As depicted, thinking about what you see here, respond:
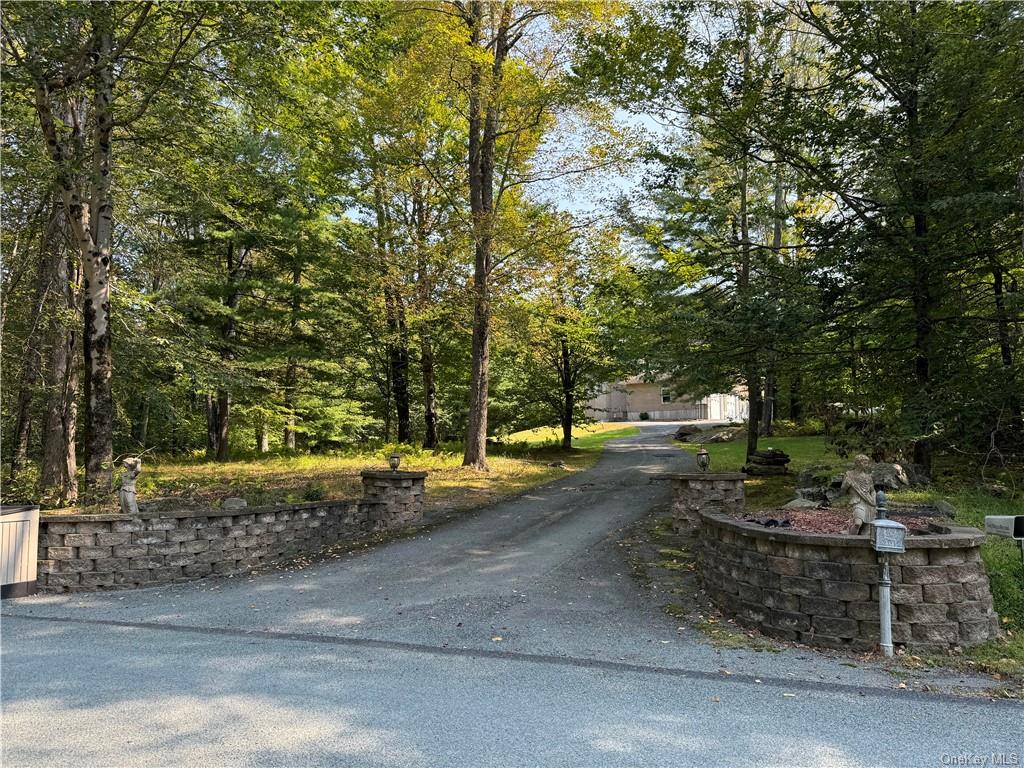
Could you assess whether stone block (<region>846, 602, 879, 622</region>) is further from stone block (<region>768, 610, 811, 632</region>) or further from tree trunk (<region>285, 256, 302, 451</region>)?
tree trunk (<region>285, 256, 302, 451</region>)

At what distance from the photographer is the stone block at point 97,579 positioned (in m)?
6.81

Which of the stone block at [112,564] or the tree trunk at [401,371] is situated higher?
the tree trunk at [401,371]

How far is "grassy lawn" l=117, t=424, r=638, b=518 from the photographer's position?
387 inches

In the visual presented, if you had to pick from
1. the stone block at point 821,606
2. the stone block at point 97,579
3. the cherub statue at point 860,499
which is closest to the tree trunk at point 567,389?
the stone block at point 97,579

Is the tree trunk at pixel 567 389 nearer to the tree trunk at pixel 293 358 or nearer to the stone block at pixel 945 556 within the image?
the tree trunk at pixel 293 358

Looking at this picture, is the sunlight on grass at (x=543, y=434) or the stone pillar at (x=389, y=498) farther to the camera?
the sunlight on grass at (x=543, y=434)

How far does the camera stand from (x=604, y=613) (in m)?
5.64

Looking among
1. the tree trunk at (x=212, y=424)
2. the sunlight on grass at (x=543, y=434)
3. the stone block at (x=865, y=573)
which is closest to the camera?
the stone block at (x=865, y=573)

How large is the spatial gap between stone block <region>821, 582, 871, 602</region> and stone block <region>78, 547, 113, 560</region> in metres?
7.51

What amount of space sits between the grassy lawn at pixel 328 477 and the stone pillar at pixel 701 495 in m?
4.08

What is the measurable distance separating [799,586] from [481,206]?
12.3 m

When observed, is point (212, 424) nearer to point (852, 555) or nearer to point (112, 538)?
point (112, 538)

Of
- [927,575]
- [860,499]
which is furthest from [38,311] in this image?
[927,575]

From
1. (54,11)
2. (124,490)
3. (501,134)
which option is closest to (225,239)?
(501,134)
